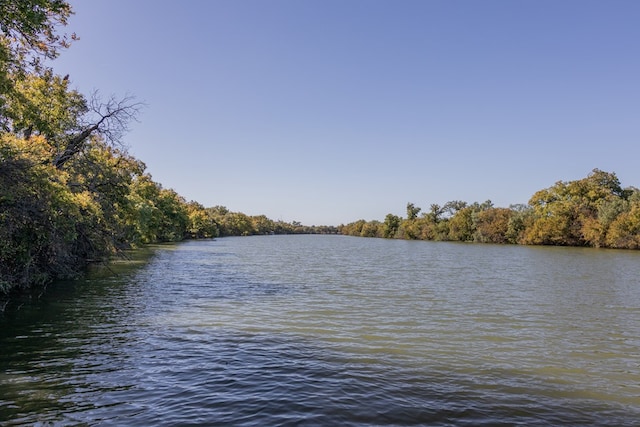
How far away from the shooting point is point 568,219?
8850 centimetres

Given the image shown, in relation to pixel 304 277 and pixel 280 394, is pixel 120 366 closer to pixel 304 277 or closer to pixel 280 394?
pixel 280 394

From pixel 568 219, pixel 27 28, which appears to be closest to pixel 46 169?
pixel 27 28

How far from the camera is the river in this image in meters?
7.66

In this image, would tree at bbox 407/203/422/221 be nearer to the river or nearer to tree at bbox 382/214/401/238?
tree at bbox 382/214/401/238

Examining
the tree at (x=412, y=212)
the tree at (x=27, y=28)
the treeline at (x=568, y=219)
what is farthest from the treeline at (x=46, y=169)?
the tree at (x=412, y=212)

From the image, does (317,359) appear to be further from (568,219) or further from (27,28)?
(568,219)

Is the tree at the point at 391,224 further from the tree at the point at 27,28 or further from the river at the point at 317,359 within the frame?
the tree at the point at 27,28

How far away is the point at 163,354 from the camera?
1099cm

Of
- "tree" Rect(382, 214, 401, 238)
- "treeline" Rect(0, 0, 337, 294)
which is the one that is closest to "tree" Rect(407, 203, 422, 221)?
"tree" Rect(382, 214, 401, 238)

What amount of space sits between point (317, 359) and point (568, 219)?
9377 centimetres

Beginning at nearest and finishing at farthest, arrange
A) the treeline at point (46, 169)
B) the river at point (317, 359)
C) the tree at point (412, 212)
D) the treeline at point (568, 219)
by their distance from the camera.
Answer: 1. the river at point (317, 359)
2. the treeline at point (46, 169)
3. the treeline at point (568, 219)
4. the tree at point (412, 212)

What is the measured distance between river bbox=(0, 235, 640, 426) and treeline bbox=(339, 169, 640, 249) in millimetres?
63722

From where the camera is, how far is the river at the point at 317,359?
766 cm

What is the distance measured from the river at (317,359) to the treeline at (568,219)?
63.7 metres
